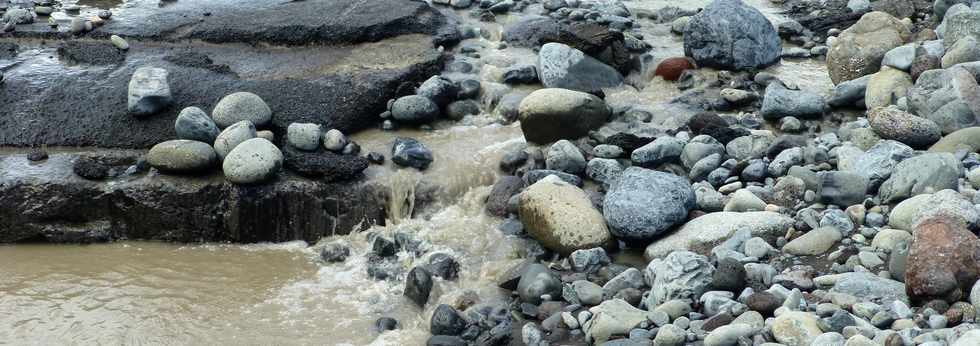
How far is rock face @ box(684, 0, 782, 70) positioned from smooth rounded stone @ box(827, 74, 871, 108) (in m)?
1.18

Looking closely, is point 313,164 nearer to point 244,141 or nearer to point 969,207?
point 244,141

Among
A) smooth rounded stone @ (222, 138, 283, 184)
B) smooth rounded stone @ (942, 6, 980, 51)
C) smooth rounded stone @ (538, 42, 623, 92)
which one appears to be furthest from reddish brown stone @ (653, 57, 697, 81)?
smooth rounded stone @ (222, 138, 283, 184)

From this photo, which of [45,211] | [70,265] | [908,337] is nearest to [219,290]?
[70,265]

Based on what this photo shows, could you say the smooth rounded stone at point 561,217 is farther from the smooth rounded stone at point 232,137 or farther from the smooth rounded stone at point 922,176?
the smooth rounded stone at point 232,137

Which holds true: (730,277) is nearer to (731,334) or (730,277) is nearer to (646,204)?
(731,334)

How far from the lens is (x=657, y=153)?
294 inches

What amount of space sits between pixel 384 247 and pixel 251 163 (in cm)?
123

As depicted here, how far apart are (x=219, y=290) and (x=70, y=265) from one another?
128cm

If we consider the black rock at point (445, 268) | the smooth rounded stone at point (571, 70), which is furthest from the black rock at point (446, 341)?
the smooth rounded stone at point (571, 70)

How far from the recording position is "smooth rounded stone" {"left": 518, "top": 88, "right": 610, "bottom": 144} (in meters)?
7.91

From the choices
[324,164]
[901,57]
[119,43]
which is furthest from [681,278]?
[119,43]

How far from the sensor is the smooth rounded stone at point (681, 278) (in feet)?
17.9

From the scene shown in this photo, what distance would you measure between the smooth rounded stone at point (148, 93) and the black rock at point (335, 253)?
215 cm

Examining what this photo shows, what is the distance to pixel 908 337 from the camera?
4395 millimetres
